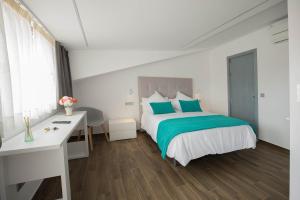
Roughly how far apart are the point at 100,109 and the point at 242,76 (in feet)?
12.3

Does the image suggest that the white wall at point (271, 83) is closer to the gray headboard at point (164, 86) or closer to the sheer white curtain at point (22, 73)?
the gray headboard at point (164, 86)

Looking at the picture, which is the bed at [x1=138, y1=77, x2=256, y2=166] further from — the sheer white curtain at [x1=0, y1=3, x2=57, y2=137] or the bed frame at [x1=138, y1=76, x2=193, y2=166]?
the sheer white curtain at [x1=0, y1=3, x2=57, y2=137]

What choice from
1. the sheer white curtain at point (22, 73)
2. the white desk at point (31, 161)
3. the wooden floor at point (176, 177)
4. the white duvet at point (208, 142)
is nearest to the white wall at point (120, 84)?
the sheer white curtain at point (22, 73)

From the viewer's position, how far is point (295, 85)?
114 cm

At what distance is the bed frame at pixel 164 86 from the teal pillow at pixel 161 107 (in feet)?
2.06

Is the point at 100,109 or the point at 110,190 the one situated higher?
the point at 100,109

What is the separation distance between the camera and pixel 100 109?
398 cm

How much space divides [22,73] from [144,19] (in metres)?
1.70

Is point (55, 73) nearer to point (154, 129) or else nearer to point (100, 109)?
point (100, 109)

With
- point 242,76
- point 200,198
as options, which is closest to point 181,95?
point 242,76

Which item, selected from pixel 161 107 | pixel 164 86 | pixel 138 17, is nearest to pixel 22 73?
pixel 138 17

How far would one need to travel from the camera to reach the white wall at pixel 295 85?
3.64 feet

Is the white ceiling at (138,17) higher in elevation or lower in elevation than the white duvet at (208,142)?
higher

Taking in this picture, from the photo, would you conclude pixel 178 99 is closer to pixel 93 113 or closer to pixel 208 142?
pixel 208 142
